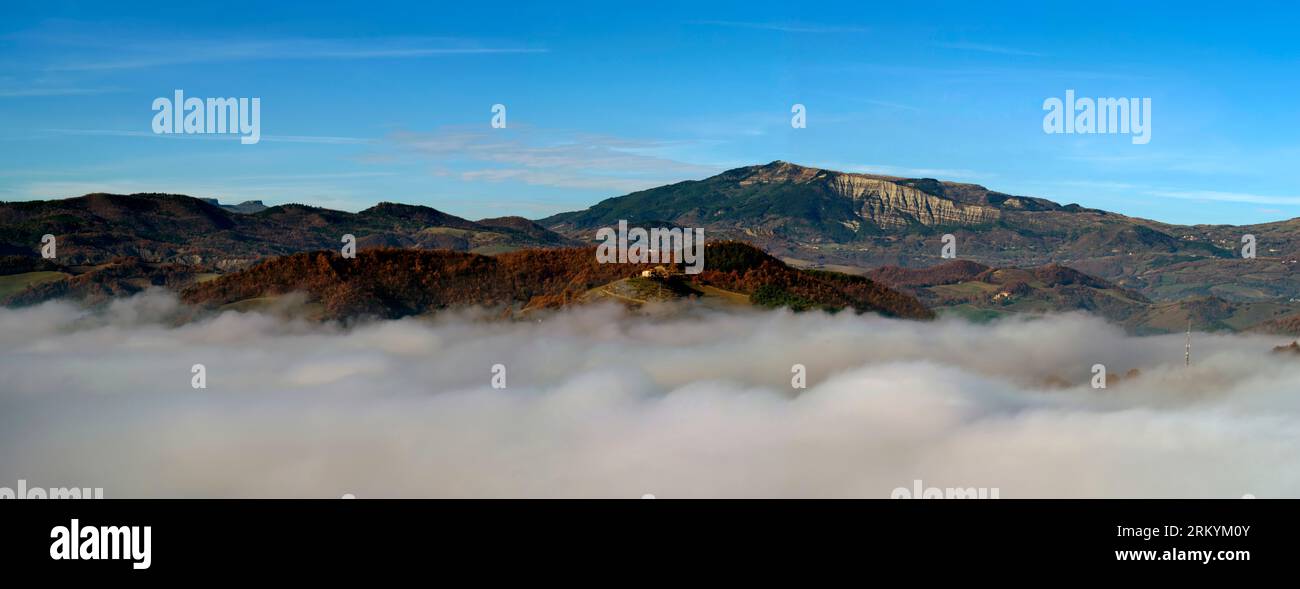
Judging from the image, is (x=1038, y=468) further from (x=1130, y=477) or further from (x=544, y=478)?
(x=544, y=478)

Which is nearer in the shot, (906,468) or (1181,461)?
(1181,461)
